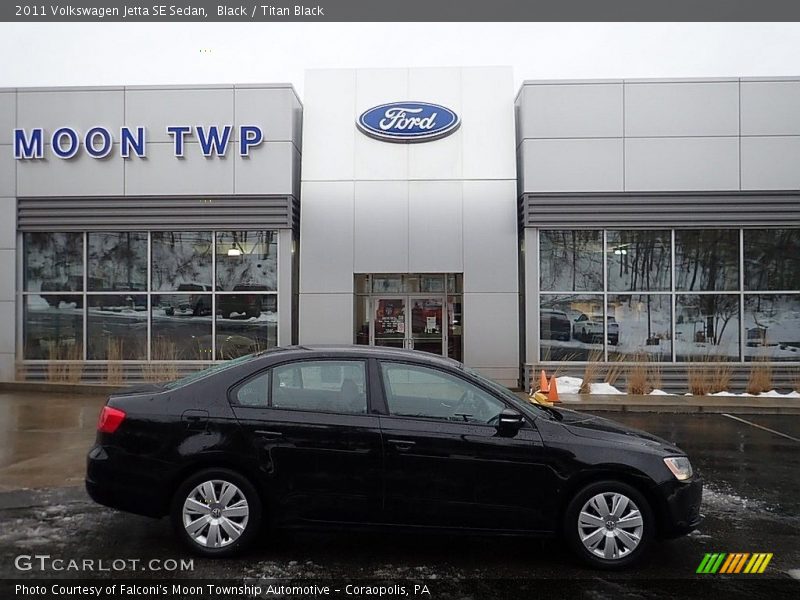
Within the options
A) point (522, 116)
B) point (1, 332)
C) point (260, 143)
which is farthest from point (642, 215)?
point (1, 332)

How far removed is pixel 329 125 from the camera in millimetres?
14852

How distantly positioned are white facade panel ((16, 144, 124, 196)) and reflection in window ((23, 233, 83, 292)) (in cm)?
107

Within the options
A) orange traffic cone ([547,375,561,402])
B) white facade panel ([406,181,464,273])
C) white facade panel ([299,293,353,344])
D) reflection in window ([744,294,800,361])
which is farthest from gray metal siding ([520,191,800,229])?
white facade panel ([299,293,353,344])

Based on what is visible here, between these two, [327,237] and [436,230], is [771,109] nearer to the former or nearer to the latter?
[436,230]

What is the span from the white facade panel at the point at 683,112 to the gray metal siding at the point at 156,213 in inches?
323

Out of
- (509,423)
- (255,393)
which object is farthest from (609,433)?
(255,393)

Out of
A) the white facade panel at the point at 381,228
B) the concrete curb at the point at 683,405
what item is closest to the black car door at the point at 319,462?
the concrete curb at the point at 683,405

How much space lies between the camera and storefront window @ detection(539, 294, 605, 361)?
14773mm

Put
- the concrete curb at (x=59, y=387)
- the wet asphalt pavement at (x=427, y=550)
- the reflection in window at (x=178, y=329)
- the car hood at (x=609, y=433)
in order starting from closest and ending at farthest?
the wet asphalt pavement at (x=427, y=550) → the car hood at (x=609, y=433) → the concrete curb at (x=59, y=387) → the reflection in window at (x=178, y=329)

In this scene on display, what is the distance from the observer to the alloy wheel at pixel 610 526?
461cm

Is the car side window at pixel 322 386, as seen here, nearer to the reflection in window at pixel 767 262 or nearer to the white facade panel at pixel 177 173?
the white facade panel at pixel 177 173

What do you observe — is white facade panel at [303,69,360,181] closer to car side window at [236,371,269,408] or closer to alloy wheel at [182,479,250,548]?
car side window at [236,371,269,408]

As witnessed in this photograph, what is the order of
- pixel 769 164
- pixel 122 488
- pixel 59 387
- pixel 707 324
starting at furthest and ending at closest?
1. pixel 707 324
2. pixel 769 164
3. pixel 59 387
4. pixel 122 488

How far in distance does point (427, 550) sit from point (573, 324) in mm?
10705
